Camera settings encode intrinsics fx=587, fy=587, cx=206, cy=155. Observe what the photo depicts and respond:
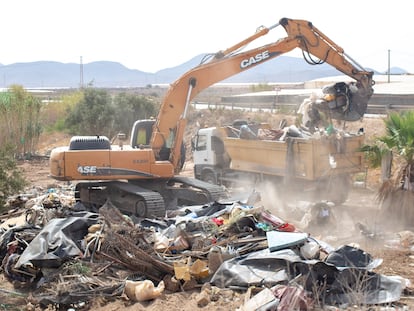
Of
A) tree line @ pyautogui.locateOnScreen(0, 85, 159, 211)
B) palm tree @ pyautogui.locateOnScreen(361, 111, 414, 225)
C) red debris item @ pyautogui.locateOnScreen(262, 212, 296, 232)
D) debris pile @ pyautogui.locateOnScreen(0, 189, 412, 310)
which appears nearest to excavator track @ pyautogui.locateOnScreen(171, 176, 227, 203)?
debris pile @ pyautogui.locateOnScreen(0, 189, 412, 310)

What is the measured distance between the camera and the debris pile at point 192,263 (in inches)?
302

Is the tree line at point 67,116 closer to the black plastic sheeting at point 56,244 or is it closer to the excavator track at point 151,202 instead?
the excavator track at point 151,202

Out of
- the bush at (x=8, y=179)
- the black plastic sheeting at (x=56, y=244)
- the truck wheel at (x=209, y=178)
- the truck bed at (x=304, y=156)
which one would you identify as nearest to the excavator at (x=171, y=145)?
the truck bed at (x=304, y=156)

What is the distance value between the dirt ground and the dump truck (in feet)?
2.07

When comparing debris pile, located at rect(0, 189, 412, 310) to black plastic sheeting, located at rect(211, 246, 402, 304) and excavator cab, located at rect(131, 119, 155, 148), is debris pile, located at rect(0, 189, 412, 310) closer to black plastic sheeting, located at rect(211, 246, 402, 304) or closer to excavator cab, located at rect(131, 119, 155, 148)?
black plastic sheeting, located at rect(211, 246, 402, 304)

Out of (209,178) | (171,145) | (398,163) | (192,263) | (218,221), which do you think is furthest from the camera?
(209,178)

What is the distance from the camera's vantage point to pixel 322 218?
1277 centimetres

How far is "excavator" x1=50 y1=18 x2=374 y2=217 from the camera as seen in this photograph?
13.5 metres

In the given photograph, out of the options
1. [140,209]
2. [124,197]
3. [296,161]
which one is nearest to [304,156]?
[296,161]

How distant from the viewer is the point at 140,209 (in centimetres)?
1339

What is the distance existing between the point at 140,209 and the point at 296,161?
4189 millimetres

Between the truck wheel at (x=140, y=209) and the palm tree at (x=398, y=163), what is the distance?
5.09 metres

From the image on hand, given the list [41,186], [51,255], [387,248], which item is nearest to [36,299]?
[51,255]

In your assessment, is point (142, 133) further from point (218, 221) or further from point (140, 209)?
point (218, 221)
